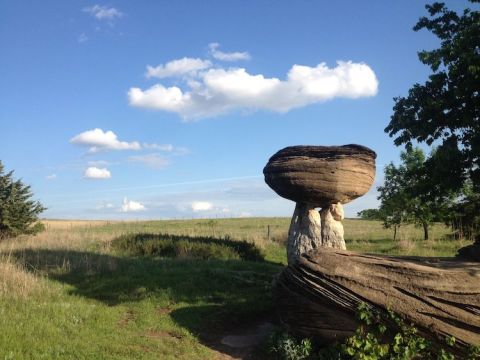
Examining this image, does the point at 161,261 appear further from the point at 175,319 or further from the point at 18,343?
the point at 18,343

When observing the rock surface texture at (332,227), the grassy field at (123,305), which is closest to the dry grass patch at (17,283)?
the grassy field at (123,305)

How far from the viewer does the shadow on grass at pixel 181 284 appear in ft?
40.0

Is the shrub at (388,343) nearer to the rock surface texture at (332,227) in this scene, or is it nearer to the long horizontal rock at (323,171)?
the long horizontal rock at (323,171)

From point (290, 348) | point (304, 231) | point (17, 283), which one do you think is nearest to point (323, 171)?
point (304, 231)

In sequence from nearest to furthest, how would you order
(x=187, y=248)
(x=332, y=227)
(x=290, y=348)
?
(x=290, y=348) < (x=332, y=227) < (x=187, y=248)

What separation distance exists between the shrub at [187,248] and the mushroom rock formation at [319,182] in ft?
20.7

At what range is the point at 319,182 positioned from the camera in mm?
14461

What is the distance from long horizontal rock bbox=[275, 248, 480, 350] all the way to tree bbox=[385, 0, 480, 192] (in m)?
3.92

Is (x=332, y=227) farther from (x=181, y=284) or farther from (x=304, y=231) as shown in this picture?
(x=181, y=284)

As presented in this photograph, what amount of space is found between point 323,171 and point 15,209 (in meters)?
22.6

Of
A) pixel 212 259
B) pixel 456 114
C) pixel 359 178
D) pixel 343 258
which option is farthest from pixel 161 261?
pixel 456 114

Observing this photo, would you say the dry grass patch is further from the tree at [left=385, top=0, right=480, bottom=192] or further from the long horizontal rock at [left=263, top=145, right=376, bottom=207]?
the tree at [left=385, top=0, right=480, bottom=192]

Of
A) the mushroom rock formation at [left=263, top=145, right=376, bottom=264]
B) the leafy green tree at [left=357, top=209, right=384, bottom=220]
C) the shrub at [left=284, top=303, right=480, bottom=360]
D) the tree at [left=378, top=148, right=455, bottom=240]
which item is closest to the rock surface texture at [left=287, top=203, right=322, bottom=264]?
the mushroom rock formation at [left=263, top=145, right=376, bottom=264]

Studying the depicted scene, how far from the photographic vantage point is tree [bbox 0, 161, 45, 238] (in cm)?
2891
